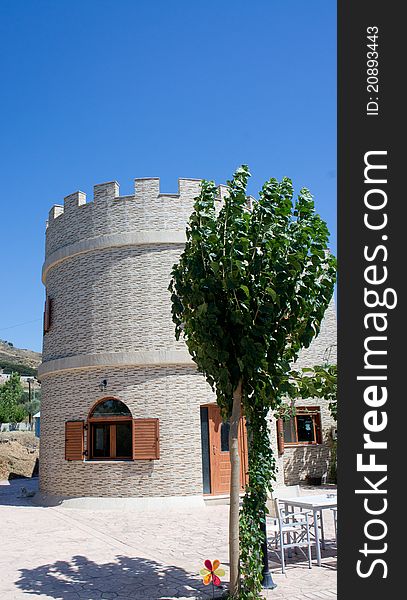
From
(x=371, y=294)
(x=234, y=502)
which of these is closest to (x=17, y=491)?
(x=234, y=502)

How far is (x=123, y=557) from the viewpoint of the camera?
8.60 meters

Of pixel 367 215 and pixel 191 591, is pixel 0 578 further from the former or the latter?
pixel 367 215

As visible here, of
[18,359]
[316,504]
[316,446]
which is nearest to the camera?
[316,504]

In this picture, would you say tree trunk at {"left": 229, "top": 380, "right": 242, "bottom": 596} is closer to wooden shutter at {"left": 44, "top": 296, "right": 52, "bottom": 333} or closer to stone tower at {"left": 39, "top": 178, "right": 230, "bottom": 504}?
stone tower at {"left": 39, "top": 178, "right": 230, "bottom": 504}

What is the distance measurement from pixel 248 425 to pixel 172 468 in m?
7.41

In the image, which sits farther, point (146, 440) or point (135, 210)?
point (135, 210)

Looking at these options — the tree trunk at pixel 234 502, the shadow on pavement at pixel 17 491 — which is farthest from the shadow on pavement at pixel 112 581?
the shadow on pavement at pixel 17 491

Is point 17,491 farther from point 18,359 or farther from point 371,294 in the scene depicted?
Answer: point 18,359

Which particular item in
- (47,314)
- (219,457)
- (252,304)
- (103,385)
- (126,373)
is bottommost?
(219,457)

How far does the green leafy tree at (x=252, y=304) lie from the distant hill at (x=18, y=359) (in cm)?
9161

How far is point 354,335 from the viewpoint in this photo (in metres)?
3.93

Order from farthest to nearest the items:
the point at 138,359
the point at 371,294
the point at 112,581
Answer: the point at 138,359, the point at 112,581, the point at 371,294

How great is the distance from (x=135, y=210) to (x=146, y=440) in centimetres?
603

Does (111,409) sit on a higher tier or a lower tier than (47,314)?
lower
